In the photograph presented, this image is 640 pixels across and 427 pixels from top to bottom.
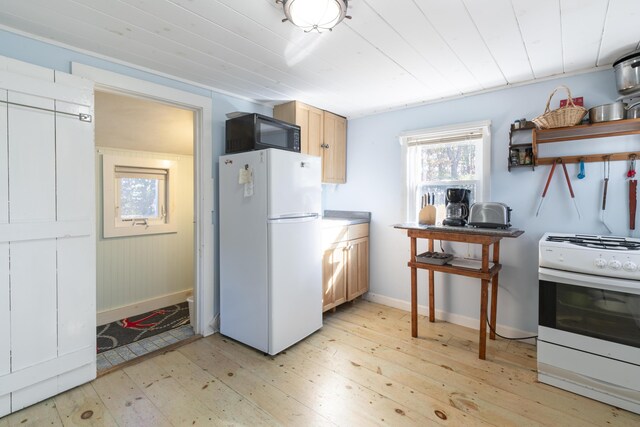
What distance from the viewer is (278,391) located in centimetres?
187

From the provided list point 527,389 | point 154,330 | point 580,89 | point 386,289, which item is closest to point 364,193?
point 386,289

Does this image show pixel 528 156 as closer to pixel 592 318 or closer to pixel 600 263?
pixel 600 263

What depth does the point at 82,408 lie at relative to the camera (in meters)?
1.71

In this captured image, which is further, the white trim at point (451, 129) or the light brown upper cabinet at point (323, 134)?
the light brown upper cabinet at point (323, 134)

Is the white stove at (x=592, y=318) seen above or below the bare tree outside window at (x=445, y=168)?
below

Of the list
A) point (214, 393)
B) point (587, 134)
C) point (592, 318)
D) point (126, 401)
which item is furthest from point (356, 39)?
point (126, 401)

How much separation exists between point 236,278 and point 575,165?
2.78 metres

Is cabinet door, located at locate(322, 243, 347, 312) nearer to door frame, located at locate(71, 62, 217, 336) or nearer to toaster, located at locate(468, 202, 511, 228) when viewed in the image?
door frame, located at locate(71, 62, 217, 336)

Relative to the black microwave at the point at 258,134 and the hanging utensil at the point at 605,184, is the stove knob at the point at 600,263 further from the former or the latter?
the black microwave at the point at 258,134

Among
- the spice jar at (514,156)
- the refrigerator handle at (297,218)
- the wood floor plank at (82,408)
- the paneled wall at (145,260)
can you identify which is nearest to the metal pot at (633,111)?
the spice jar at (514,156)

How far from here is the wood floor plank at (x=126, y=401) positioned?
5.32 ft

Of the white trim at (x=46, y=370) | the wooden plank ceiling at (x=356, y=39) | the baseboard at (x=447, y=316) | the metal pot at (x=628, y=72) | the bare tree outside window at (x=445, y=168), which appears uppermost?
the wooden plank ceiling at (x=356, y=39)

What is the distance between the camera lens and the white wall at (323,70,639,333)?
220cm

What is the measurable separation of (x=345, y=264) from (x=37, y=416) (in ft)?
7.92
